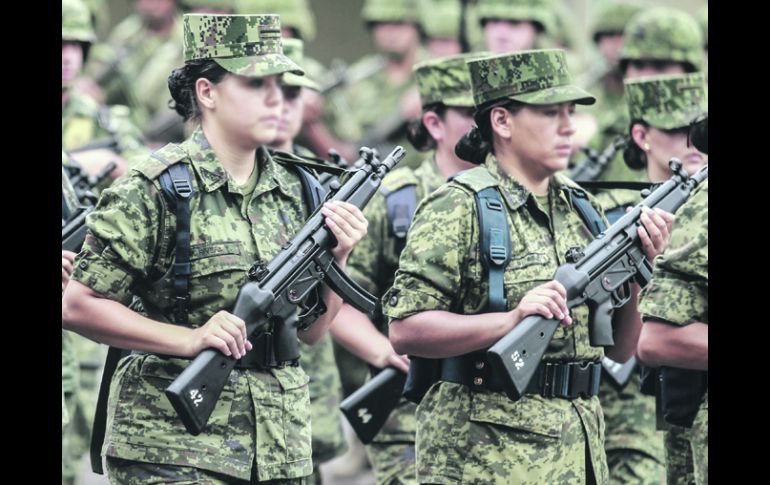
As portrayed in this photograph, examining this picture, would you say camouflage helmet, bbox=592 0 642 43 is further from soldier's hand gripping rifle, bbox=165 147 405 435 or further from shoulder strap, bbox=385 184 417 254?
soldier's hand gripping rifle, bbox=165 147 405 435

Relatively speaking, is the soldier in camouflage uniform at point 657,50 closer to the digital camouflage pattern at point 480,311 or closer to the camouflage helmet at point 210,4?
the digital camouflage pattern at point 480,311

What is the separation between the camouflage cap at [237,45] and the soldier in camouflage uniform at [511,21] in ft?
22.1

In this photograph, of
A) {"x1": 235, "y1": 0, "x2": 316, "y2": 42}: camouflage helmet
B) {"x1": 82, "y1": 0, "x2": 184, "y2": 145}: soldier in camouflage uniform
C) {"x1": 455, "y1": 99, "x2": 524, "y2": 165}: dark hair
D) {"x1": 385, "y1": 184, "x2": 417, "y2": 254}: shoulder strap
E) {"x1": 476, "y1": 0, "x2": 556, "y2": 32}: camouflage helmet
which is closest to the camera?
{"x1": 455, "y1": 99, "x2": 524, "y2": 165}: dark hair

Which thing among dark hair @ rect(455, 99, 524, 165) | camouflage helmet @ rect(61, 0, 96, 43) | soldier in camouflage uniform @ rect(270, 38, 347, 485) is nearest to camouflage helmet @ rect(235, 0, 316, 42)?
camouflage helmet @ rect(61, 0, 96, 43)

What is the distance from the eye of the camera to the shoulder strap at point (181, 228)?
5.45 meters

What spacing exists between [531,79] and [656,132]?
1857 mm

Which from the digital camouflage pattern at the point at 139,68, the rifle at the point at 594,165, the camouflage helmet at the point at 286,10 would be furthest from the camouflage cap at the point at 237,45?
the digital camouflage pattern at the point at 139,68

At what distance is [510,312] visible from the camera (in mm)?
5594

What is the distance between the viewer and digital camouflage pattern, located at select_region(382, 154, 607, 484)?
5652 mm

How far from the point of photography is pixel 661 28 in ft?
31.8

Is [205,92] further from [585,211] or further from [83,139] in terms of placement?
[83,139]

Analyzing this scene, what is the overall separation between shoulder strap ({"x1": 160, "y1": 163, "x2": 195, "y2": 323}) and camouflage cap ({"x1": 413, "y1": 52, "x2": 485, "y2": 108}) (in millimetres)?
2253
